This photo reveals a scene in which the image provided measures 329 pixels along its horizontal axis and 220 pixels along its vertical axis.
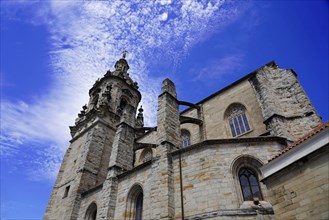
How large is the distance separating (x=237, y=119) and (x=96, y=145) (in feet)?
32.4

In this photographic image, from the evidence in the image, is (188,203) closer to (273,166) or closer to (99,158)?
(273,166)

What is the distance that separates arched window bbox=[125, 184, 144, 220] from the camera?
34.9ft

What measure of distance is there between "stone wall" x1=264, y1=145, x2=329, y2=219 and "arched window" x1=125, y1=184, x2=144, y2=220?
6310 millimetres

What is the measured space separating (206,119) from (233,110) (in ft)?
5.99

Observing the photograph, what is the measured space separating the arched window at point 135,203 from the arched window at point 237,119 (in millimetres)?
6213

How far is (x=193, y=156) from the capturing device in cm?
950

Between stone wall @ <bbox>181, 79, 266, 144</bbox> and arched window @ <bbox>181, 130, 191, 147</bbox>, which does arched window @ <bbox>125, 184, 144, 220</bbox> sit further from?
arched window @ <bbox>181, 130, 191, 147</bbox>

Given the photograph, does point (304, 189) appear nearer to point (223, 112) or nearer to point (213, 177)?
point (213, 177)

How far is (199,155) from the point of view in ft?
30.7

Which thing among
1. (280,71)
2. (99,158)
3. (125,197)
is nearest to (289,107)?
(280,71)

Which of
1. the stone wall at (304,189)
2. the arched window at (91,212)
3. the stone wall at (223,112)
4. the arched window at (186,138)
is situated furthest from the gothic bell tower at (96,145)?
the stone wall at (304,189)

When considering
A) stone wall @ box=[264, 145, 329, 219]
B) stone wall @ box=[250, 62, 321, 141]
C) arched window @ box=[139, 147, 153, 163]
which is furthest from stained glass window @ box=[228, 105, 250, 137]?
stone wall @ box=[264, 145, 329, 219]

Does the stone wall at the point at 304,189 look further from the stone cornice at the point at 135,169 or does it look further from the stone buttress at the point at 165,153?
the stone cornice at the point at 135,169

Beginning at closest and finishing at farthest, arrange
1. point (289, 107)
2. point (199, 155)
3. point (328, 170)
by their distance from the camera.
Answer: point (328, 170) < point (199, 155) < point (289, 107)
